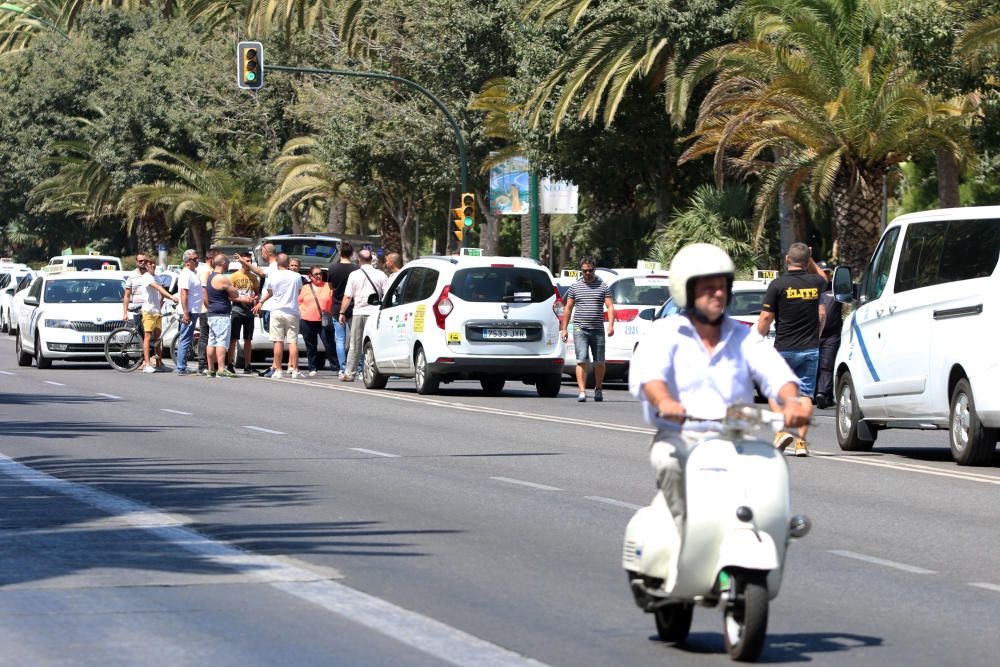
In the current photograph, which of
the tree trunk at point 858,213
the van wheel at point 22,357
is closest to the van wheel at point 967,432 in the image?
the tree trunk at point 858,213

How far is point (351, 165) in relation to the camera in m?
50.3

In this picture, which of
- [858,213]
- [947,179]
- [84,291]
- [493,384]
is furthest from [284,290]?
[947,179]

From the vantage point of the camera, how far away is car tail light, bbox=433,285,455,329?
77.4ft

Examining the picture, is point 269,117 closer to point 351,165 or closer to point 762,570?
point 351,165

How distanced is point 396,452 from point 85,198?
6078cm

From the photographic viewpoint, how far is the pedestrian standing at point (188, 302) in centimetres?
2778

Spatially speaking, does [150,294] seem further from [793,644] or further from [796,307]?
[793,644]

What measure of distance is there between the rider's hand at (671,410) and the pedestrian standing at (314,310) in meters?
21.1

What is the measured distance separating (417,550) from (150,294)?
19824 mm

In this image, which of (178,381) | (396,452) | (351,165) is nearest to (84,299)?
(178,381)

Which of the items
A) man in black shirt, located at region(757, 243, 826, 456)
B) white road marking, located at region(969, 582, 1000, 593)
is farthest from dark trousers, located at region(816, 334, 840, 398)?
white road marking, located at region(969, 582, 1000, 593)

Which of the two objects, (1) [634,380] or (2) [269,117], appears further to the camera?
(2) [269,117]

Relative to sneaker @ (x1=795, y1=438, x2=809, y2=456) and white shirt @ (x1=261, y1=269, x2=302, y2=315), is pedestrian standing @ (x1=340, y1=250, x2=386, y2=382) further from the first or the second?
sneaker @ (x1=795, y1=438, x2=809, y2=456)

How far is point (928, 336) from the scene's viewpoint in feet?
49.0
